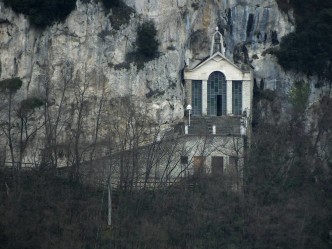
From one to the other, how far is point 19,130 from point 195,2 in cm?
993

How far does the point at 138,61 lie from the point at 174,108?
2.62 m

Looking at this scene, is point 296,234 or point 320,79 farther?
point 320,79

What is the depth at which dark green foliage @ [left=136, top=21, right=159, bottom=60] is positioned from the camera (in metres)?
86.9

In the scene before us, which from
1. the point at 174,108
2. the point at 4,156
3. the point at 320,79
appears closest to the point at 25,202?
the point at 4,156

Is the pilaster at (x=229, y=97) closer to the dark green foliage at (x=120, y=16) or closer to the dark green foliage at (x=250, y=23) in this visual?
the dark green foliage at (x=250, y=23)

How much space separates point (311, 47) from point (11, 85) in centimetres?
1376

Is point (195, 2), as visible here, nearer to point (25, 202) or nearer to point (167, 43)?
point (167, 43)

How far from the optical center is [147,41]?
86938 millimetres

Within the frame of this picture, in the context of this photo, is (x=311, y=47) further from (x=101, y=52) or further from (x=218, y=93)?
(x=101, y=52)

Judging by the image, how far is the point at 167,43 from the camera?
87375mm

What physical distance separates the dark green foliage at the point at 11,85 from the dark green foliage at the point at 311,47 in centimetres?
1194

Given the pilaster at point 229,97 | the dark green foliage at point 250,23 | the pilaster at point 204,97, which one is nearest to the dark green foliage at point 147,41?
the pilaster at point 204,97

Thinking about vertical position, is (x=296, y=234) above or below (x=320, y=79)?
below

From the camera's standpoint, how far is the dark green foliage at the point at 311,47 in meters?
89.2
